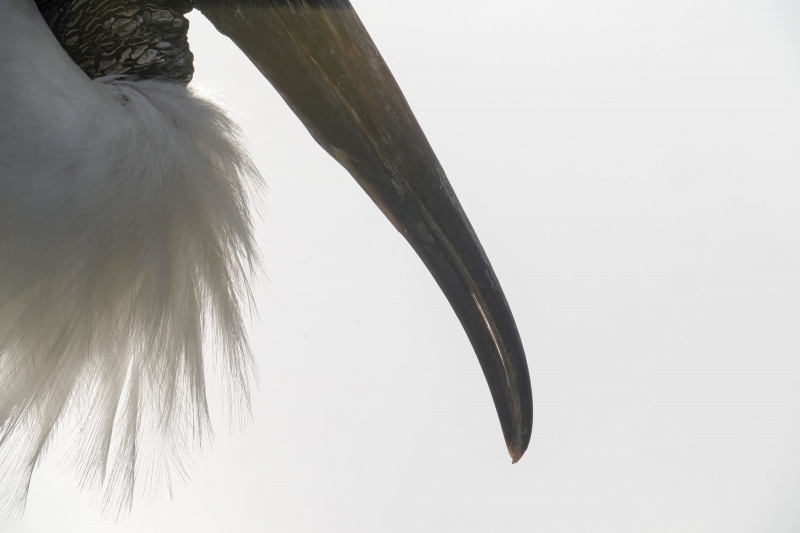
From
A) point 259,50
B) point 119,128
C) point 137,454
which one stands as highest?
point 259,50

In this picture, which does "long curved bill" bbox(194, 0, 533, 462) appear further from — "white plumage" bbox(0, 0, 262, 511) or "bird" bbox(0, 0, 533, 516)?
"white plumage" bbox(0, 0, 262, 511)

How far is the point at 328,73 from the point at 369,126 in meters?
Result: 0.07

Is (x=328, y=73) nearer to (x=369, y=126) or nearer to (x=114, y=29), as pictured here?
(x=369, y=126)

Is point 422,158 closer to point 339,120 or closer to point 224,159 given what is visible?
point 339,120

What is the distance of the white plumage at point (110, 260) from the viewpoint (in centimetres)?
60

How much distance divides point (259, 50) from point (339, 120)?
103mm

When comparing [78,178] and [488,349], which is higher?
[488,349]

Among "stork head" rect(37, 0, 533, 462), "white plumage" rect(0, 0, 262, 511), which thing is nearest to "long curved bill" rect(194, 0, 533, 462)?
"stork head" rect(37, 0, 533, 462)

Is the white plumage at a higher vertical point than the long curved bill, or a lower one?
lower

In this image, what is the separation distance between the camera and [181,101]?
2.33 ft

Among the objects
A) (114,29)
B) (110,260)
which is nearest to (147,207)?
(110,260)

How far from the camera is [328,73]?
2.25 feet

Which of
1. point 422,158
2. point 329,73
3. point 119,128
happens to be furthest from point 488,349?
point 119,128

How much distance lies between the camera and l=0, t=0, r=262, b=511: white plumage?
1.98 ft
